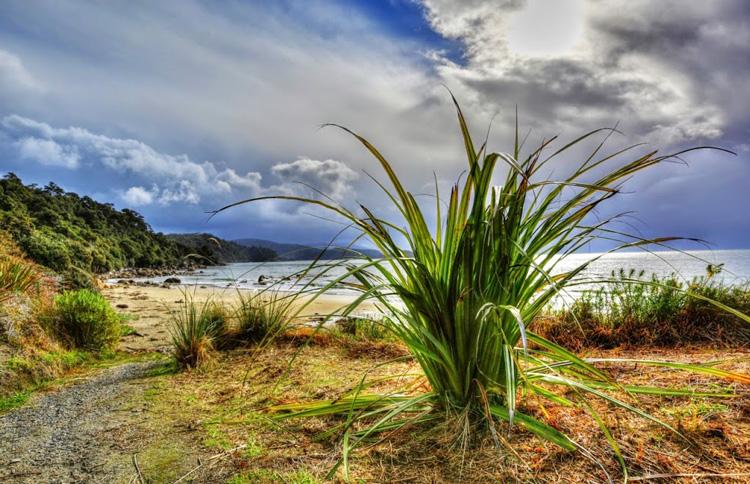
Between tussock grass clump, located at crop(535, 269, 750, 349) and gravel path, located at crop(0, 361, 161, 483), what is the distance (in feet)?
14.4

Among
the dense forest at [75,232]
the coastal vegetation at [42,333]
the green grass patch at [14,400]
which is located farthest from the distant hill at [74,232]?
the green grass patch at [14,400]

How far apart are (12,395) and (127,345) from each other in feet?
7.99

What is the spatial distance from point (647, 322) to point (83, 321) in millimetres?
6835

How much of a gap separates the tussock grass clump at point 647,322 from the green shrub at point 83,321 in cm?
551

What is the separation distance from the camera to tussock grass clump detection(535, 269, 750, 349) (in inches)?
179

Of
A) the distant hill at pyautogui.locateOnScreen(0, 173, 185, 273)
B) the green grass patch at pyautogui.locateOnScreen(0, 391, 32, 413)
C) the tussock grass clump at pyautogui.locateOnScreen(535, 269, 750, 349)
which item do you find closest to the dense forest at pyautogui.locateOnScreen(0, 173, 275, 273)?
the distant hill at pyautogui.locateOnScreen(0, 173, 185, 273)

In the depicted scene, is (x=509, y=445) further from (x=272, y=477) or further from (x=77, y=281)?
(x=77, y=281)

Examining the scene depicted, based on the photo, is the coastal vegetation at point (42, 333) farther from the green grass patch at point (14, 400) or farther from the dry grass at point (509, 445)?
the dry grass at point (509, 445)

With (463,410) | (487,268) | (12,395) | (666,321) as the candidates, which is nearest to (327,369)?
(463,410)

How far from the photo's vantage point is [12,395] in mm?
3330

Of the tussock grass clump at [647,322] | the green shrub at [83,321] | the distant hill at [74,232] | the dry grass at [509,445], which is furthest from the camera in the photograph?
the distant hill at [74,232]

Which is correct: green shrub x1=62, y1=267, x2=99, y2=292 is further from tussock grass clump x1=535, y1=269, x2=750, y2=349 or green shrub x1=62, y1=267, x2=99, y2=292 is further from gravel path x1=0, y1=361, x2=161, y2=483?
tussock grass clump x1=535, y1=269, x2=750, y2=349

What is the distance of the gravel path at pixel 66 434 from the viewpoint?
6.25 ft

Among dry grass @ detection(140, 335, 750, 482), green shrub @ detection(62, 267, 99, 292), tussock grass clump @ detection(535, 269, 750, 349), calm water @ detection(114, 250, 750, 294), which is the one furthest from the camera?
green shrub @ detection(62, 267, 99, 292)
